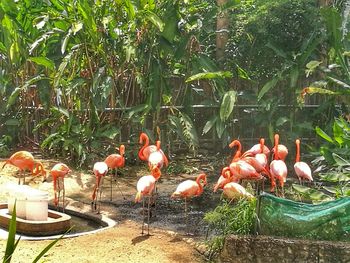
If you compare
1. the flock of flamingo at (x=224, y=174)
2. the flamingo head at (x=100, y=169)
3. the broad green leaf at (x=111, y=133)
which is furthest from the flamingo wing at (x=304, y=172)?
the broad green leaf at (x=111, y=133)

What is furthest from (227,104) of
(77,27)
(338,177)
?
(338,177)

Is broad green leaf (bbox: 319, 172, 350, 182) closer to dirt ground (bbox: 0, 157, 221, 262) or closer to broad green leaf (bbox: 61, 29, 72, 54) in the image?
dirt ground (bbox: 0, 157, 221, 262)

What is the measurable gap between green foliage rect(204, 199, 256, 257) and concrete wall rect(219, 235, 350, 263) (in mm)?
83

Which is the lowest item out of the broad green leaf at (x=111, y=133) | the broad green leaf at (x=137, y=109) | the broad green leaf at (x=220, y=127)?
the broad green leaf at (x=111, y=133)

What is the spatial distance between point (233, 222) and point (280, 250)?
45cm

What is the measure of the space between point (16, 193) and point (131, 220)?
126 centimetres

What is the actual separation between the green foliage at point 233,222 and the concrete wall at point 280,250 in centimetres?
8

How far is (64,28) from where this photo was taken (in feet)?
30.7

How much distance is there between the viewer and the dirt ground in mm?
4832

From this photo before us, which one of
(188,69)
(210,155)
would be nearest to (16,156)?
(188,69)

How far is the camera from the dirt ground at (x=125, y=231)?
4832mm

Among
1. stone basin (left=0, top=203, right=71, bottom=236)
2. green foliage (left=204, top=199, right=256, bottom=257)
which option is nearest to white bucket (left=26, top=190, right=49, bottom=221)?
stone basin (left=0, top=203, right=71, bottom=236)

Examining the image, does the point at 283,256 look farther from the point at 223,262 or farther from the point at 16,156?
the point at 16,156

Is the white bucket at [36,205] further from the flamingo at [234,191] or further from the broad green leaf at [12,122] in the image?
the broad green leaf at [12,122]
